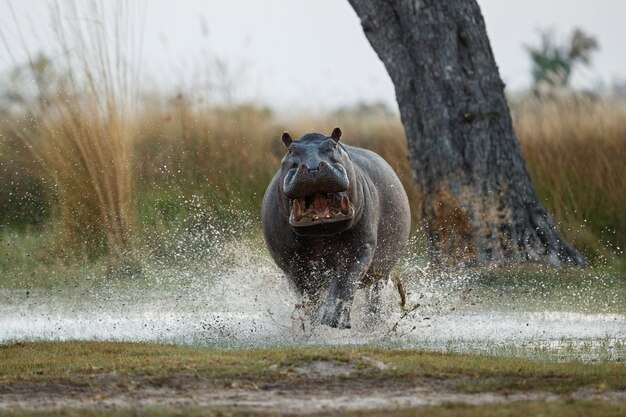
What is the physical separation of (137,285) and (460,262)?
3.17 meters

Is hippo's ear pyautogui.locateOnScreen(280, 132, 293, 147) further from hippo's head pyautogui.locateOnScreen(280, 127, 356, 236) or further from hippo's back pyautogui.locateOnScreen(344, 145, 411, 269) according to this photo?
hippo's back pyautogui.locateOnScreen(344, 145, 411, 269)

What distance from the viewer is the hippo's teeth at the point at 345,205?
744 centimetres

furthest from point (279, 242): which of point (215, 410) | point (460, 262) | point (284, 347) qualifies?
point (460, 262)

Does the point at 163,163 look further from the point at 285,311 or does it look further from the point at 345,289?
the point at 345,289

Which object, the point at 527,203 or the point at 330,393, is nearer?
the point at 330,393

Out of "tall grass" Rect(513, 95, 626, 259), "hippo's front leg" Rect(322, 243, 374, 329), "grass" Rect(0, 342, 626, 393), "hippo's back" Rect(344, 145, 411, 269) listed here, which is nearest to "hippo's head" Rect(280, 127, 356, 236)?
"hippo's front leg" Rect(322, 243, 374, 329)

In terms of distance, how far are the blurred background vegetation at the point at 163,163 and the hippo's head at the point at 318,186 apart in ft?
14.2

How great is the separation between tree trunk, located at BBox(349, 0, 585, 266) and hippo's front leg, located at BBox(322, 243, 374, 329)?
4.69 m

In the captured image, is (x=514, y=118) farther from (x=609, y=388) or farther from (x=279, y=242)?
(x=609, y=388)

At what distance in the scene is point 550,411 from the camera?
15.9 ft

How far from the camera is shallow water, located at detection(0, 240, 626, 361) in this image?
7559mm

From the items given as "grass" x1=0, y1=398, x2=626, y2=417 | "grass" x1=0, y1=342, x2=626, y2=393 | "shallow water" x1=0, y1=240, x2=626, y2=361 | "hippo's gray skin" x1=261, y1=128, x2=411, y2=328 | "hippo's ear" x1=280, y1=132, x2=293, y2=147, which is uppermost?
"hippo's ear" x1=280, y1=132, x2=293, y2=147

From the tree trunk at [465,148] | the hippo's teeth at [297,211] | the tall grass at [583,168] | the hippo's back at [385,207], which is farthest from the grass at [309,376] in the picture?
the tall grass at [583,168]

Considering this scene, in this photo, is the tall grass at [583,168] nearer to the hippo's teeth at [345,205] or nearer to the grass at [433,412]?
the hippo's teeth at [345,205]
